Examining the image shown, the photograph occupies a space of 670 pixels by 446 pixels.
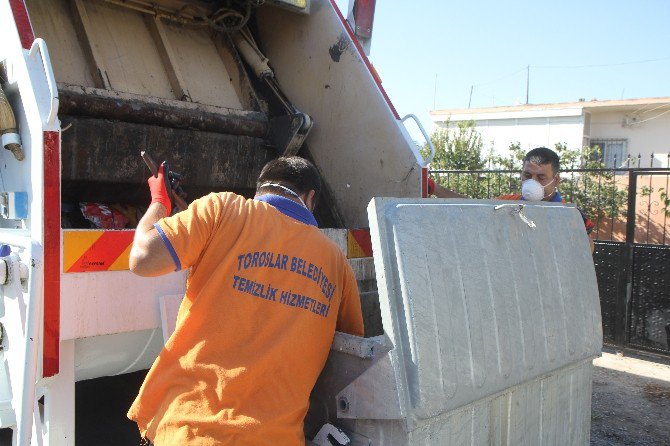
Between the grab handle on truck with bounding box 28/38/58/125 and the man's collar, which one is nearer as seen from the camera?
the man's collar

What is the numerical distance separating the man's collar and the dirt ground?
2.51 m

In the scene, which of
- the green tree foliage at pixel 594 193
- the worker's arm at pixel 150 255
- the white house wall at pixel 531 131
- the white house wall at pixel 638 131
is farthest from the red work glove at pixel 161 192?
the white house wall at pixel 638 131

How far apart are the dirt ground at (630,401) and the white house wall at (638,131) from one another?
15.7 m

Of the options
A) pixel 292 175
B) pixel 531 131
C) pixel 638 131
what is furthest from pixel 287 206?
pixel 531 131

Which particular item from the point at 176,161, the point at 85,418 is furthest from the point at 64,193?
the point at 85,418

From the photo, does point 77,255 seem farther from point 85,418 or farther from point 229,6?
point 229,6

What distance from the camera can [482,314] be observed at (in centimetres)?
173

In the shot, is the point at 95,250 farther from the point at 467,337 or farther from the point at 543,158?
the point at 543,158

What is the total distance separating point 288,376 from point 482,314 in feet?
1.92

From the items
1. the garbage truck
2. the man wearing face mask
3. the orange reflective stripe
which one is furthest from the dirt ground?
the orange reflective stripe

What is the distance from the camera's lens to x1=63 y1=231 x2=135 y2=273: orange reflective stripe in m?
1.81

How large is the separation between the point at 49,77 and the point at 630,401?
3.88 metres

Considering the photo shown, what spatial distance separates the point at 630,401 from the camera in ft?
13.1

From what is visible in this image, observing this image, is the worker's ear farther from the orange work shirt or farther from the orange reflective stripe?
the orange reflective stripe
